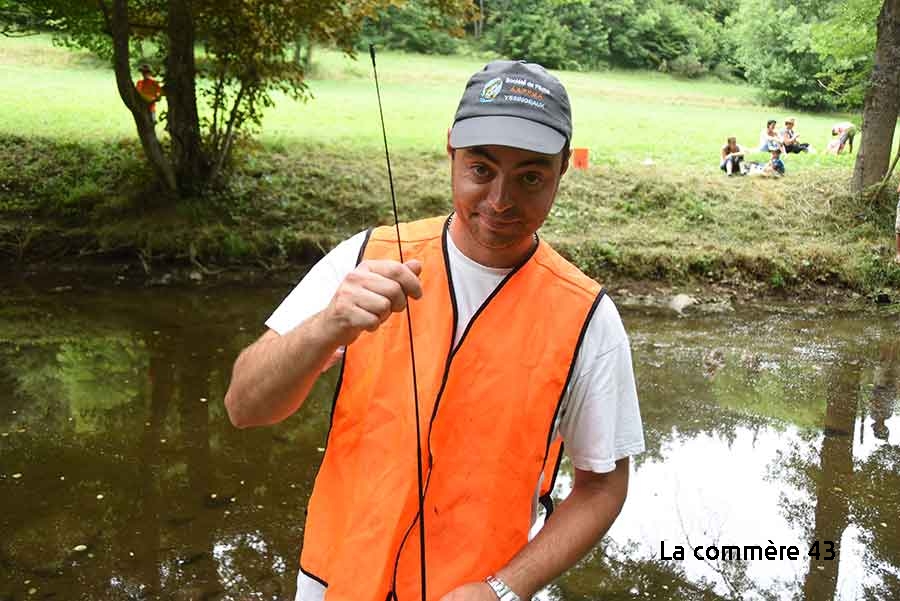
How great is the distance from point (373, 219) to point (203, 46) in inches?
138

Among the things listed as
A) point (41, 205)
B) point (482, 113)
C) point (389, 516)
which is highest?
point (482, 113)

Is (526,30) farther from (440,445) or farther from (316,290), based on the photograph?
(440,445)

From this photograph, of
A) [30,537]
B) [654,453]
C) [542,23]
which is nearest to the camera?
[30,537]

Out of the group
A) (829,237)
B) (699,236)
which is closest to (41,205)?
(699,236)

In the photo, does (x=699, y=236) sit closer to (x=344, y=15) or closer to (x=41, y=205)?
(x=344, y=15)

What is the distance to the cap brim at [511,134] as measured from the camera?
1920 mm

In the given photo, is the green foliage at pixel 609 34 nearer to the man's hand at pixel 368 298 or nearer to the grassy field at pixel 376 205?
the grassy field at pixel 376 205

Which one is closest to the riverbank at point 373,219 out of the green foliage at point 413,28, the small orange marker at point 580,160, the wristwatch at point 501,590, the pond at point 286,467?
the small orange marker at point 580,160

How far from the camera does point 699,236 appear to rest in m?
12.0

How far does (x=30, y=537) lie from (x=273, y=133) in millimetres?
11620

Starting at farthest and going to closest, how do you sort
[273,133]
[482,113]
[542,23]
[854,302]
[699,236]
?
1. [542,23]
2. [273,133]
3. [699,236]
4. [854,302]
5. [482,113]

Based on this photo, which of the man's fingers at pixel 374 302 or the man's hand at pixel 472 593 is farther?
the man's hand at pixel 472 593

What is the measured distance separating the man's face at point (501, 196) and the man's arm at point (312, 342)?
0.27 m

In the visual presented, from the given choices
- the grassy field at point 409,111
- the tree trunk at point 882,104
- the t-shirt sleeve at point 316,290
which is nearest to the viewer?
the t-shirt sleeve at point 316,290
